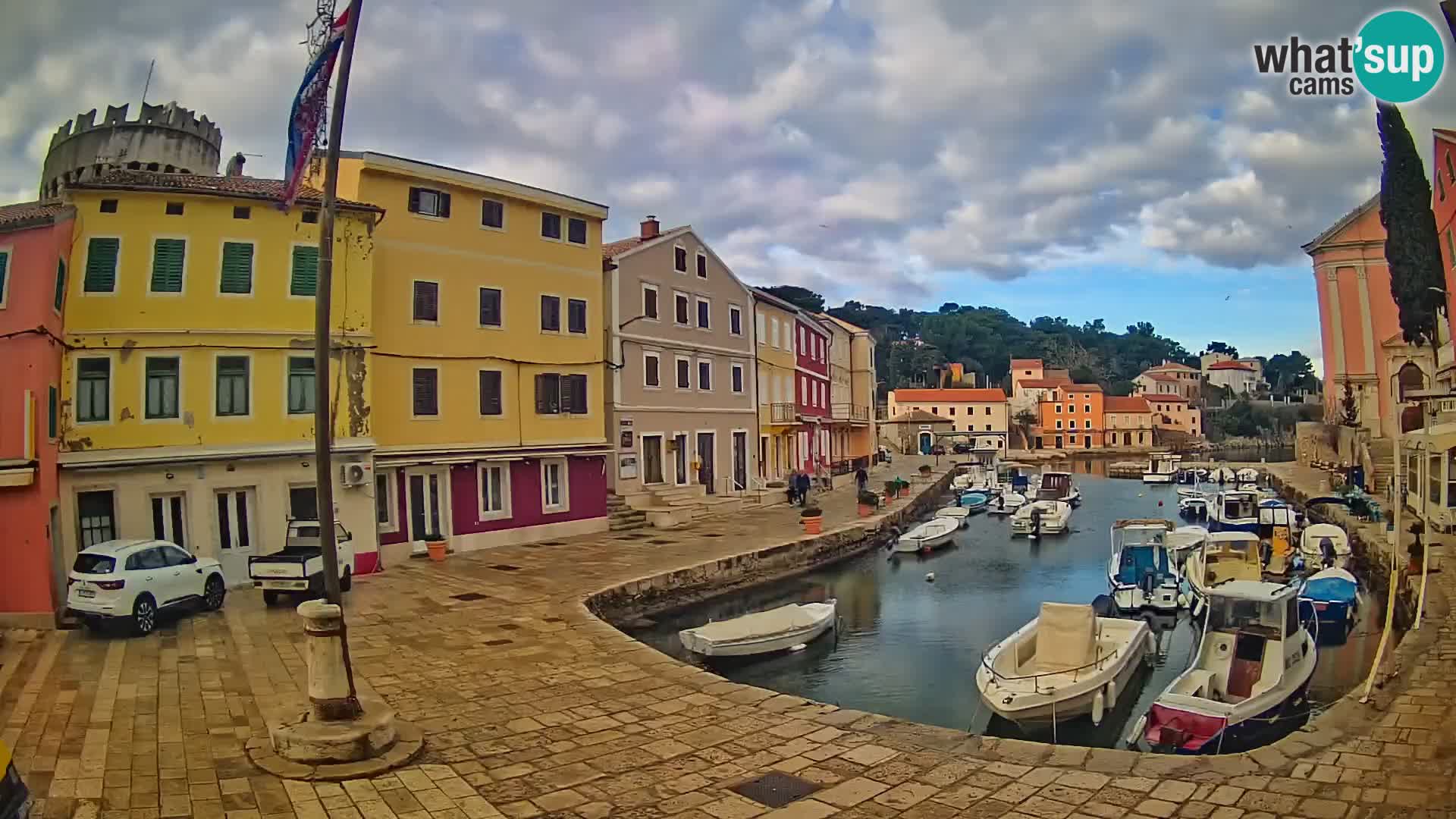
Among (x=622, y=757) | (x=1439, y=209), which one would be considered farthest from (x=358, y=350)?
(x=1439, y=209)

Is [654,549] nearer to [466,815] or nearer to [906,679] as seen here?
[906,679]

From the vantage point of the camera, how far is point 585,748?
923 cm

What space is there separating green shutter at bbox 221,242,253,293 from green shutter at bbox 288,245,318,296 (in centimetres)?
86

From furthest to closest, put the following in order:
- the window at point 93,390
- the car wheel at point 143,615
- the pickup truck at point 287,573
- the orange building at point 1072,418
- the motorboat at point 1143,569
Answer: the orange building at point 1072,418 → the motorboat at point 1143,569 → the window at point 93,390 → the pickup truck at point 287,573 → the car wheel at point 143,615

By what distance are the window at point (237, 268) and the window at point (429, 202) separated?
5.17m

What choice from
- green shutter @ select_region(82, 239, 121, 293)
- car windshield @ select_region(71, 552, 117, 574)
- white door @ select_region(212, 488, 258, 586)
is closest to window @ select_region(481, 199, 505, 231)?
green shutter @ select_region(82, 239, 121, 293)

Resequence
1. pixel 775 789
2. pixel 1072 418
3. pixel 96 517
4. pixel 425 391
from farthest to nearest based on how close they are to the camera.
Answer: pixel 1072 418 < pixel 425 391 < pixel 96 517 < pixel 775 789

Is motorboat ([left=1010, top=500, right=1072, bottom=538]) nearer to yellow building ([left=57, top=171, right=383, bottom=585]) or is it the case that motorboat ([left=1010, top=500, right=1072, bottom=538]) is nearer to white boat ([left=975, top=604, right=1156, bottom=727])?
white boat ([left=975, top=604, right=1156, bottom=727])

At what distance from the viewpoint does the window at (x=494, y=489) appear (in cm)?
2506

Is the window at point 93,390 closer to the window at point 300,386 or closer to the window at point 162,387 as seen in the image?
the window at point 162,387

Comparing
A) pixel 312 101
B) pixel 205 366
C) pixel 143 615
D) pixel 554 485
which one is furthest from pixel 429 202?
pixel 312 101

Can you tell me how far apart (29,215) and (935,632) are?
20642 millimetres

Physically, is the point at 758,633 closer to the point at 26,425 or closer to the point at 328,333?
the point at 328,333

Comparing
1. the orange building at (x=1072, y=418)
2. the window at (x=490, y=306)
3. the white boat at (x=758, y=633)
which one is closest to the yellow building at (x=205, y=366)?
the window at (x=490, y=306)
